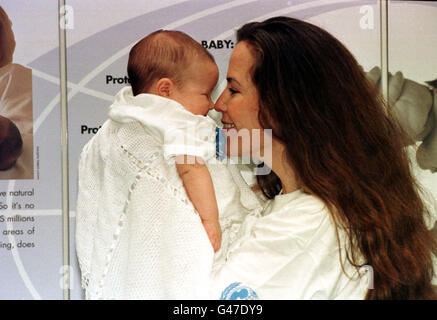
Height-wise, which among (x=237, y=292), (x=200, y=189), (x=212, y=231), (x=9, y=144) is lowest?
(x=237, y=292)

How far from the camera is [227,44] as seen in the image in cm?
179

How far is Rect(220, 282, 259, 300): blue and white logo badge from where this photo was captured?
1.19 meters

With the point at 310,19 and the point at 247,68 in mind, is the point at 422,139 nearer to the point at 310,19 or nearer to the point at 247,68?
the point at 310,19

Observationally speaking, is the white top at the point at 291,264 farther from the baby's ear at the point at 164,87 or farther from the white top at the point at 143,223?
the baby's ear at the point at 164,87

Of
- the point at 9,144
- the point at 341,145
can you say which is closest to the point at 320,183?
the point at 341,145

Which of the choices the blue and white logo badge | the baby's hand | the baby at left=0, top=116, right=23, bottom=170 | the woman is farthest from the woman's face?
the baby at left=0, top=116, right=23, bottom=170

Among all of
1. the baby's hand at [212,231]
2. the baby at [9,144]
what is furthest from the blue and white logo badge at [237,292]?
the baby at [9,144]

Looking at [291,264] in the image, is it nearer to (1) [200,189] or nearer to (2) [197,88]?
(1) [200,189]

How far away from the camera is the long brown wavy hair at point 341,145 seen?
125 centimetres

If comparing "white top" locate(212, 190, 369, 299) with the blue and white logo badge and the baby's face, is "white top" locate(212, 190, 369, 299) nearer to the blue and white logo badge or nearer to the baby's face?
the blue and white logo badge

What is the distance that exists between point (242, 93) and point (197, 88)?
0.44ft

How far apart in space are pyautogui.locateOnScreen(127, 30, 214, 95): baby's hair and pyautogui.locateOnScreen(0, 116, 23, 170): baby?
0.65m

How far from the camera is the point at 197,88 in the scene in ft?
4.59
